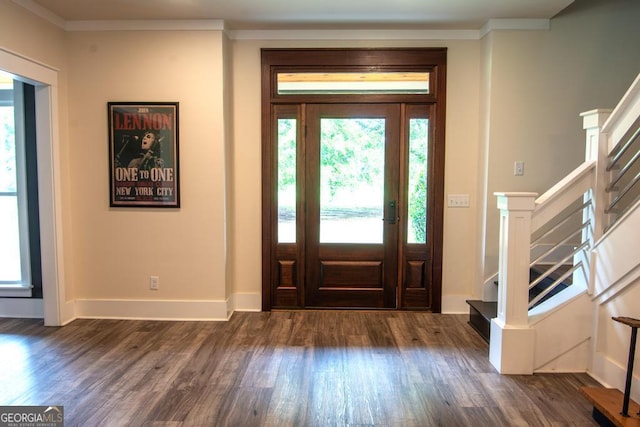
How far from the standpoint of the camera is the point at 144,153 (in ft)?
11.9

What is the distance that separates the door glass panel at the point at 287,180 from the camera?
12.8ft

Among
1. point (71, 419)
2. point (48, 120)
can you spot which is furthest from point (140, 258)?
point (71, 419)

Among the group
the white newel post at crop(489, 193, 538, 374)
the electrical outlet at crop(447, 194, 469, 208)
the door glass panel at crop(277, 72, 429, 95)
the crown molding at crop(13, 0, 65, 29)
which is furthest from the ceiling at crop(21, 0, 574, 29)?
the white newel post at crop(489, 193, 538, 374)

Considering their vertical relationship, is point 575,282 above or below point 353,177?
below

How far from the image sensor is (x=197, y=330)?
3.46 meters

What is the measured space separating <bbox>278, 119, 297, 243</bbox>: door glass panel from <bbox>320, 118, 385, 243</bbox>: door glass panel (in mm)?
282

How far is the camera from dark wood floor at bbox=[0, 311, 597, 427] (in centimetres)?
220

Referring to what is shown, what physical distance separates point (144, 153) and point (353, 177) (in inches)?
78.4

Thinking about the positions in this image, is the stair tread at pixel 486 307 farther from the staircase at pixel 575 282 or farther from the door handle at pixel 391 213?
the door handle at pixel 391 213

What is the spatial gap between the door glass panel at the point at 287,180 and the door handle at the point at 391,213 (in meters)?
0.94

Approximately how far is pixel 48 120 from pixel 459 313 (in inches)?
167

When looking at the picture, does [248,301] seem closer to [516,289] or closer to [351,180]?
[351,180]

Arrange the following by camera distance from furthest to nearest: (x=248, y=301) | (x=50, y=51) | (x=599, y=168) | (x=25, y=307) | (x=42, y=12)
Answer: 1. (x=248, y=301)
2. (x=25, y=307)
3. (x=50, y=51)
4. (x=42, y=12)
5. (x=599, y=168)

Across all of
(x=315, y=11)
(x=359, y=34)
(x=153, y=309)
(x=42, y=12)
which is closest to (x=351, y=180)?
(x=359, y=34)
